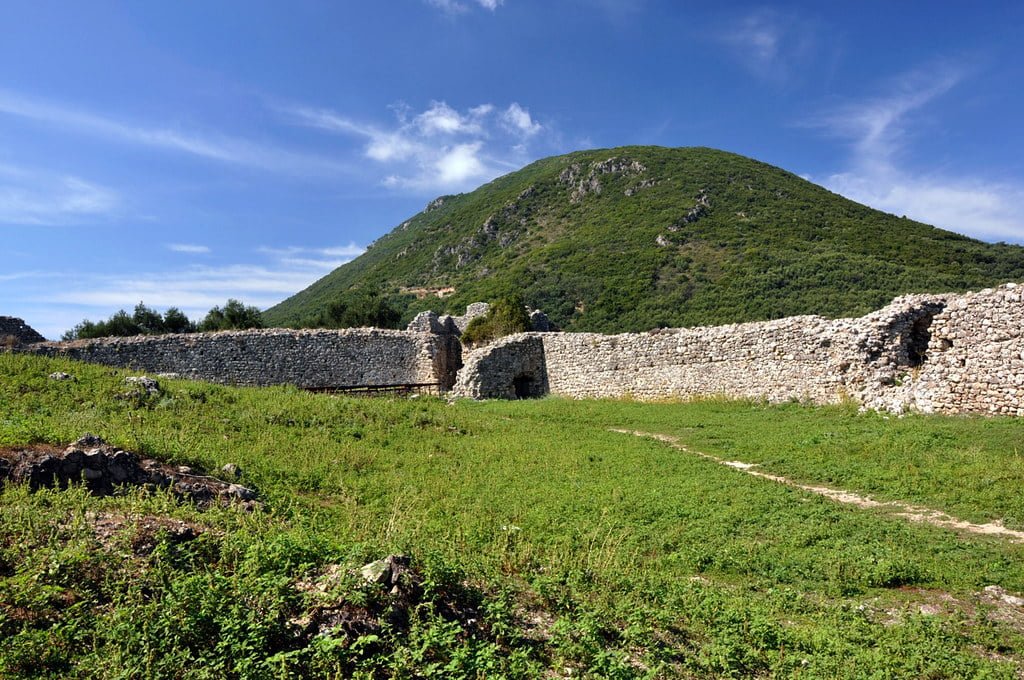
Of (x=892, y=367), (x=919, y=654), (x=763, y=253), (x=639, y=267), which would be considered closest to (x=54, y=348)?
(x=919, y=654)

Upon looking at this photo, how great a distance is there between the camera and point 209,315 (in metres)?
35.6

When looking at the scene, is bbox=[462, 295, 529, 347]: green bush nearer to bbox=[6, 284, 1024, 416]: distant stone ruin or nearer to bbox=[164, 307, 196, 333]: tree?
bbox=[6, 284, 1024, 416]: distant stone ruin

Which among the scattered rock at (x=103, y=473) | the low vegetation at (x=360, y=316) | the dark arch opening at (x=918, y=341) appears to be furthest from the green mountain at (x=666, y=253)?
the scattered rock at (x=103, y=473)

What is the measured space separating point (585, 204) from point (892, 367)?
6234 cm

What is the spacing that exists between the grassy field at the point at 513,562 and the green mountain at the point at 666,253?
1209 inches

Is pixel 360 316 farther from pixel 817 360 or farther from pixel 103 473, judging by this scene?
pixel 103 473

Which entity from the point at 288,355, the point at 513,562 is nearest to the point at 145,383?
the point at 513,562

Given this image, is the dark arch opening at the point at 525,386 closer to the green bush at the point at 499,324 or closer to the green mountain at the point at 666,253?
the green bush at the point at 499,324

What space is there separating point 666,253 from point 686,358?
1360 inches

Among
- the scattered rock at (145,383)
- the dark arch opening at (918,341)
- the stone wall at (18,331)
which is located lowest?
the scattered rock at (145,383)

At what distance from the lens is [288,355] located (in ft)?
77.6

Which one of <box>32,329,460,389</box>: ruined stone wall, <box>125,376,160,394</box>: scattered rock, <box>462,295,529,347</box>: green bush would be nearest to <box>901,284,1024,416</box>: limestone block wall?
<box>125,376,160,394</box>: scattered rock

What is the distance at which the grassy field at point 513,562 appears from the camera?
11.9ft

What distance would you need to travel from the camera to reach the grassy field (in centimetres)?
363
